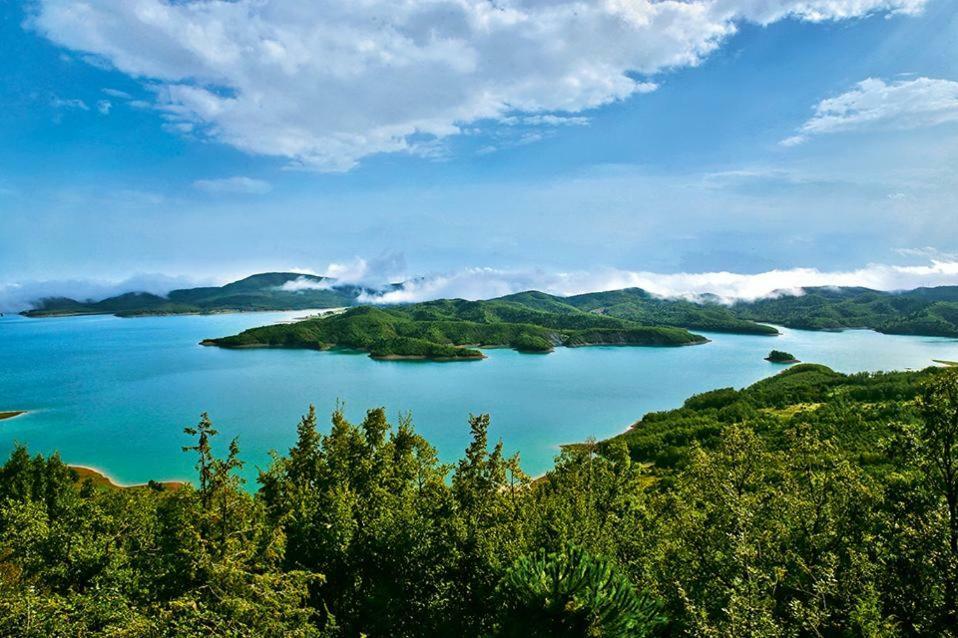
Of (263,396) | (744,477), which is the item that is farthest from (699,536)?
(263,396)

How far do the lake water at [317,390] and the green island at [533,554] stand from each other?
3196 cm

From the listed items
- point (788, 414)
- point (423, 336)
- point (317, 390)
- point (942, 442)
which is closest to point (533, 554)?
point (942, 442)

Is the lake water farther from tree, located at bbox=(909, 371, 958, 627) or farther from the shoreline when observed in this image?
tree, located at bbox=(909, 371, 958, 627)

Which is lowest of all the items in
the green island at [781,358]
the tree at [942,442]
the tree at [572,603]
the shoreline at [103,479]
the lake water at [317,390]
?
the shoreline at [103,479]

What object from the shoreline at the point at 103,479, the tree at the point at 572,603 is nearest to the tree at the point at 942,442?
the tree at the point at 572,603

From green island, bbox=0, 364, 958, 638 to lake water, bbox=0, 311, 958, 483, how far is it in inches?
1258

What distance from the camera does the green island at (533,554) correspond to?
8734 millimetres

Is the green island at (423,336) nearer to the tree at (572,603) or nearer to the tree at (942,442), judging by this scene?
the tree at (572,603)

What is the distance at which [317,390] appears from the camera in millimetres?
86188

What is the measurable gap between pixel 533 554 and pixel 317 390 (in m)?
80.2

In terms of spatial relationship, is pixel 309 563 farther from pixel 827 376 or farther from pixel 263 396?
pixel 827 376

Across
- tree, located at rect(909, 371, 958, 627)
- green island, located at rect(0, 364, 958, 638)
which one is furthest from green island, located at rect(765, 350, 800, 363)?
tree, located at rect(909, 371, 958, 627)

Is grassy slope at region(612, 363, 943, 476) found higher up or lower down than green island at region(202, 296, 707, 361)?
lower down

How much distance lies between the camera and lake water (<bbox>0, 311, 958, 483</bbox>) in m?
56.4
